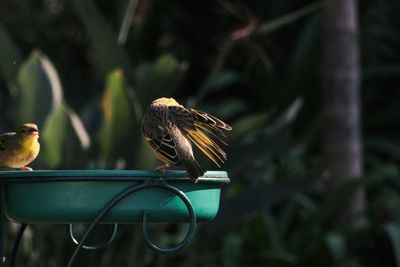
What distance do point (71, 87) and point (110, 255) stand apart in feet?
15.7

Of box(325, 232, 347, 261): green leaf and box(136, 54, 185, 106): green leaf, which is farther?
box(325, 232, 347, 261): green leaf

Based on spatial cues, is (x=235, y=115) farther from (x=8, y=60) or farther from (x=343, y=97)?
(x=8, y=60)

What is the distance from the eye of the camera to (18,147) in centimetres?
350

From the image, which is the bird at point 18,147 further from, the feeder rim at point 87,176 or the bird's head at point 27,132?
the feeder rim at point 87,176

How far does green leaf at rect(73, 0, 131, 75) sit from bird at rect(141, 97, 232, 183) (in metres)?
4.58

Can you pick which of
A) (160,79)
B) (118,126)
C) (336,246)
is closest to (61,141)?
(118,126)

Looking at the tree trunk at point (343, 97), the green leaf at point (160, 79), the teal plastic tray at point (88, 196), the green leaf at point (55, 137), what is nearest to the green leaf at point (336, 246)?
the tree trunk at point (343, 97)

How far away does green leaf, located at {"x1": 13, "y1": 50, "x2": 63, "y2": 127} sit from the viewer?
7.20 m

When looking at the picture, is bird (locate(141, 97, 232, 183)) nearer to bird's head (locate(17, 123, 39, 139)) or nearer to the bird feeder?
the bird feeder

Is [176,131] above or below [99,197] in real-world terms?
above

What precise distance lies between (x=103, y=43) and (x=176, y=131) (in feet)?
15.7

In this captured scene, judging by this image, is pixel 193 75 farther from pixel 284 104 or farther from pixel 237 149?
pixel 237 149

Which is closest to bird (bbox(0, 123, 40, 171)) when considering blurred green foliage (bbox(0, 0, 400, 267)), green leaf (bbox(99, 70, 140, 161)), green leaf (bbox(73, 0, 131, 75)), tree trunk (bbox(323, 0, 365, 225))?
blurred green foliage (bbox(0, 0, 400, 267))

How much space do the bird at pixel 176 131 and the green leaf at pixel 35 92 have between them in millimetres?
3974
